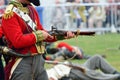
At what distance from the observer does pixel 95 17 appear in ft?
81.6

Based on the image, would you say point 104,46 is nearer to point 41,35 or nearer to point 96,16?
point 96,16

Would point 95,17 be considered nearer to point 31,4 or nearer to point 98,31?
point 98,31

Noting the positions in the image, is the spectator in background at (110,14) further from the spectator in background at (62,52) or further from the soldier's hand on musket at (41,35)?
the soldier's hand on musket at (41,35)

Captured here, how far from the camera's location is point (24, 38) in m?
7.12

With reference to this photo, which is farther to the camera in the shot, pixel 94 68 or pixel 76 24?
pixel 76 24

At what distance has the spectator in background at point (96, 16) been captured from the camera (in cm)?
2447

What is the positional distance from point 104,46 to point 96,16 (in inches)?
225

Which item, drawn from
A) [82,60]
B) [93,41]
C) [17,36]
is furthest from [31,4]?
[93,41]

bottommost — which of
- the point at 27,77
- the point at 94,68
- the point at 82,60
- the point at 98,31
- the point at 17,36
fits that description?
the point at 98,31

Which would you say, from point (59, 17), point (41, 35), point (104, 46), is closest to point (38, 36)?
point (41, 35)

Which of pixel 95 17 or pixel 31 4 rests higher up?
pixel 31 4

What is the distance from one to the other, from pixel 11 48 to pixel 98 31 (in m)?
17.3

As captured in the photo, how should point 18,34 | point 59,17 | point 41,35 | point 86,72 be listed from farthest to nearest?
point 59,17 < point 86,72 < point 41,35 < point 18,34

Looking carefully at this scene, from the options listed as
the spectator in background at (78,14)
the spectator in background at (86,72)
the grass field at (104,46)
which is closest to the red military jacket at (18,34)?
the spectator in background at (86,72)
